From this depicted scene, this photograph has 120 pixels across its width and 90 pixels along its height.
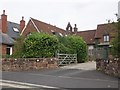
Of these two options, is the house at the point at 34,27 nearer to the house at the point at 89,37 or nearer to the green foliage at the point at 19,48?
the house at the point at 89,37

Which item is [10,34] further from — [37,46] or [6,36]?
[37,46]

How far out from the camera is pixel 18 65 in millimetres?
20891

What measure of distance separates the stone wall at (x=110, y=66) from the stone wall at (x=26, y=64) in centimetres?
450

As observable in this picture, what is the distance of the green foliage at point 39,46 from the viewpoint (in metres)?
22.3

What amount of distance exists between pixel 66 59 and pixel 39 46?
422 cm

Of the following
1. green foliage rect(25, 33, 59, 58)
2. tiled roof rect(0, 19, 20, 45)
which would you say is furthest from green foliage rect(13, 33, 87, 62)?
tiled roof rect(0, 19, 20, 45)

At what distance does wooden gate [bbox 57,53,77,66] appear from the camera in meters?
24.3

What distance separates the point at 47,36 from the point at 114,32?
8.35 meters

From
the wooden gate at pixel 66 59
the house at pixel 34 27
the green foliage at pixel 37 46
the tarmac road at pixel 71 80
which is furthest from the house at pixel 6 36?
the tarmac road at pixel 71 80

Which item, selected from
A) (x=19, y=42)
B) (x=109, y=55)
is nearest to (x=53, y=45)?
(x=19, y=42)

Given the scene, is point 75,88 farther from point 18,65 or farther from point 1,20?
point 1,20

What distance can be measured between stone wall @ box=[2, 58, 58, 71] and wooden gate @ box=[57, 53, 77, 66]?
7.97ft

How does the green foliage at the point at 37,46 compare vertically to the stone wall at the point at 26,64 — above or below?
above

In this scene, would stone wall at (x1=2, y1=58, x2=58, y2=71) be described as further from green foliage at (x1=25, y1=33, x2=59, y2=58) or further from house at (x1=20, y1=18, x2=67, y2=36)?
house at (x1=20, y1=18, x2=67, y2=36)
